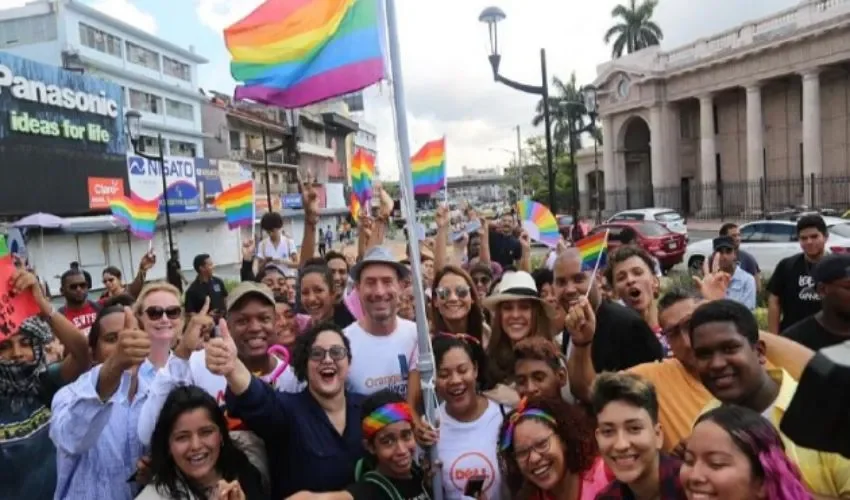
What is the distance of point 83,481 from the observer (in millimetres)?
3062

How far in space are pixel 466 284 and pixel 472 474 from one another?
1580 millimetres

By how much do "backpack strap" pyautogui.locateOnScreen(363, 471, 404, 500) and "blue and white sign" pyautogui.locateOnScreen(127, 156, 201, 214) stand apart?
29.3 m

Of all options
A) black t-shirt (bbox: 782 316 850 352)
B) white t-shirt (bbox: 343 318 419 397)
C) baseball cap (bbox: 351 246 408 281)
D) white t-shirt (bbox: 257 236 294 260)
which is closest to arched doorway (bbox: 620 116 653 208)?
white t-shirt (bbox: 257 236 294 260)

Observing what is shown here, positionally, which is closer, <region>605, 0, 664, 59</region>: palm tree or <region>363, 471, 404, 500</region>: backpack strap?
<region>363, 471, 404, 500</region>: backpack strap

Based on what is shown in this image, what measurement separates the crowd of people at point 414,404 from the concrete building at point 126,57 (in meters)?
32.9

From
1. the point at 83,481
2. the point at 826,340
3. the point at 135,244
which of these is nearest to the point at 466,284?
the point at 826,340

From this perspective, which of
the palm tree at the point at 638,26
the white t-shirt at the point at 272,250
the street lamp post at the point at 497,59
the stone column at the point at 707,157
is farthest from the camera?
the palm tree at the point at 638,26

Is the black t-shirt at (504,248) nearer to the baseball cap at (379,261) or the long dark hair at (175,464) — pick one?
the baseball cap at (379,261)

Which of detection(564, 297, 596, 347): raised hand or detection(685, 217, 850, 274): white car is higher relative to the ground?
detection(564, 297, 596, 347): raised hand

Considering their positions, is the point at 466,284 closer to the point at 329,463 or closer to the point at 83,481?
the point at 329,463

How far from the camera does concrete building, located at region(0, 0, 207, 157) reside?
120 feet

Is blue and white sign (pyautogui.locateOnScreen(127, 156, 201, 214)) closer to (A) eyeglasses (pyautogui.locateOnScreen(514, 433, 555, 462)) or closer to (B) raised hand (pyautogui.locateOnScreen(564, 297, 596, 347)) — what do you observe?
(B) raised hand (pyautogui.locateOnScreen(564, 297, 596, 347))

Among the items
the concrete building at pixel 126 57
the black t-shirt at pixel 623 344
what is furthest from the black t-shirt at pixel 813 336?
the concrete building at pixel 126 57

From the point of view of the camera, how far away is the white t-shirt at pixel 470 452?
3.08m
